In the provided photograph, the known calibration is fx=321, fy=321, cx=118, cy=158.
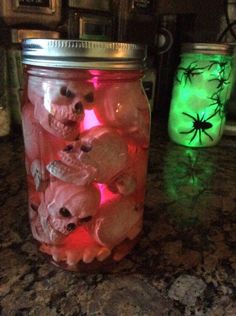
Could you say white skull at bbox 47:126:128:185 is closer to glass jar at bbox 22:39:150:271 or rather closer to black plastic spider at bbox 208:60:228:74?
glass jar at bbox 22:39:150:271

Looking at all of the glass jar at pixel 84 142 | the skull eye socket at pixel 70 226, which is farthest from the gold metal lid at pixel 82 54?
the skull eye socket at pixel 70 226

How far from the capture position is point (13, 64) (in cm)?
52

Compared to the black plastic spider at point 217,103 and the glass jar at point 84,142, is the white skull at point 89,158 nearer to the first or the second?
the glass jar at point 84,142

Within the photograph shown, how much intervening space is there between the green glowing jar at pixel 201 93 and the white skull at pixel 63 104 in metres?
0.35

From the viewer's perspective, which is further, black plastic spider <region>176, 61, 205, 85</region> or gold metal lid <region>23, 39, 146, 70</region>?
black plastic spider <region>176, 61, 205, 85</region>

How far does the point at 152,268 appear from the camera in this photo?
0.83 feet

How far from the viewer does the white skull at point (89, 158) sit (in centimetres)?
22

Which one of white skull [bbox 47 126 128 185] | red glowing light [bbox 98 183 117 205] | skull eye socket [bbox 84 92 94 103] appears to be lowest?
red glowing light [bbox 98 183 117 205]

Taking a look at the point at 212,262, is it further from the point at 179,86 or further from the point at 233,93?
the point at 233,93

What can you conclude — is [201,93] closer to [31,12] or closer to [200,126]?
[200,126]

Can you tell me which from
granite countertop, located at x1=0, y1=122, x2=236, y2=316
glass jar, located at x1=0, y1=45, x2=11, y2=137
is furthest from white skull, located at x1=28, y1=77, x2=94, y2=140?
glass jar, located at x1=0, y1=45, x2=11, y2=137

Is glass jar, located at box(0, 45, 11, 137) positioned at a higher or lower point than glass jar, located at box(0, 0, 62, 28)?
lower

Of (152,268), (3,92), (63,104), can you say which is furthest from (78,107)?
(3,92)

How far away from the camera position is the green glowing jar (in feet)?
1.67
